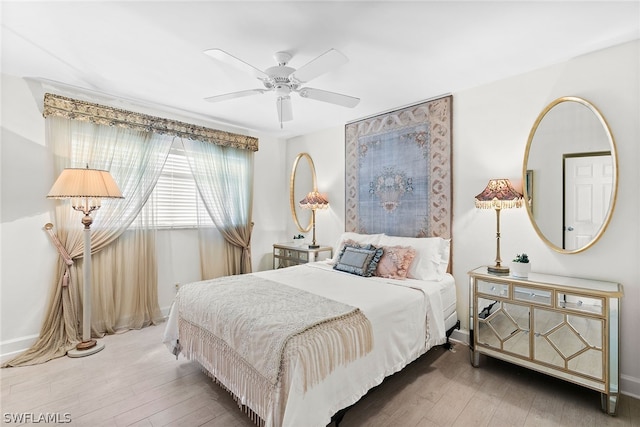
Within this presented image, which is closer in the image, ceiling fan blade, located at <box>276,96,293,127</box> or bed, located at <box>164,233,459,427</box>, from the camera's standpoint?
bed, located at <box>164,233,459,427</box>

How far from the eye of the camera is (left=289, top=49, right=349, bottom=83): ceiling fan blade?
1875 millimetres

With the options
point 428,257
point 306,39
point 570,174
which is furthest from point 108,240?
point 570,174

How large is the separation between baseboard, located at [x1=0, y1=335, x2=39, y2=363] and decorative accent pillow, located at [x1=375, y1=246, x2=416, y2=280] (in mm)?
3450

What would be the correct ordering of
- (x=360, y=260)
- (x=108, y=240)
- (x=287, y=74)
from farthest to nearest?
(x=108, y=240)
(x=360, y=260)
(x=287, y=74)

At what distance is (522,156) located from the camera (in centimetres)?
270

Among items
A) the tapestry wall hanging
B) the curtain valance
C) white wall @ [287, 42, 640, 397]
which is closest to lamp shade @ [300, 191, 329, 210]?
the tapestry wall hanging

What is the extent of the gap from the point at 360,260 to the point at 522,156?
1822mm

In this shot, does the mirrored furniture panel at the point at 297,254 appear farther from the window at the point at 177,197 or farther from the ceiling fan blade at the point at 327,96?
the ceiling fan blade at the point at 327,96

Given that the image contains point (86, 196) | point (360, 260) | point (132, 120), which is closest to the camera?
point (86, 196)

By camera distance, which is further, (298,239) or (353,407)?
(298,239)

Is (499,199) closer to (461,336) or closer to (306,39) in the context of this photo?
(461,336)

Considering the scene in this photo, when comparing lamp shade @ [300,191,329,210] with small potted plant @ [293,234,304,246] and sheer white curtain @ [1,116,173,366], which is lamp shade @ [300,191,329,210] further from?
sheer white curtain @ [1,116,173,366]

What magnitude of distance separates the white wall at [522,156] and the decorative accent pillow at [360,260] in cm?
88

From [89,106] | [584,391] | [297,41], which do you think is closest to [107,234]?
[89,106]
